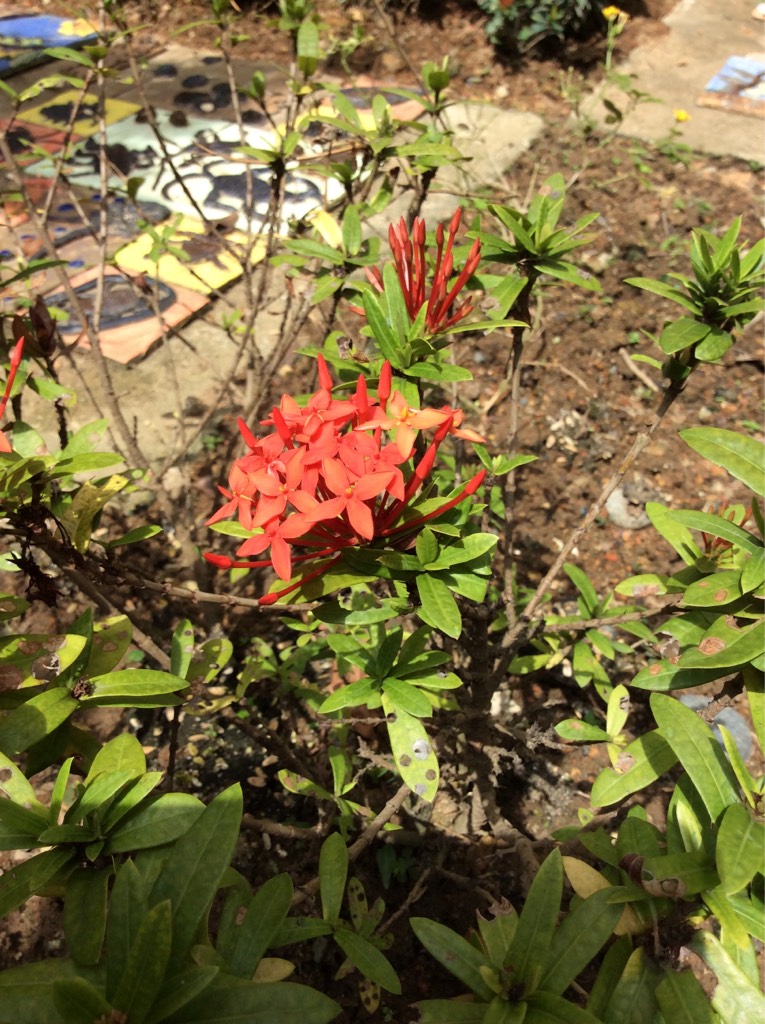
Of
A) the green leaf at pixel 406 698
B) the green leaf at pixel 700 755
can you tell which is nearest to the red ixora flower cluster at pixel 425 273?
the green leaf at pixel 406 698

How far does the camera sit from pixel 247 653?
2244 mm

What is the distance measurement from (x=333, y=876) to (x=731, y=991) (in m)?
0.61

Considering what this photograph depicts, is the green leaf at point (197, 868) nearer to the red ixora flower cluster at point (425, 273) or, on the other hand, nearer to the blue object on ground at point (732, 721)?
the red ixora flower cluster at point (425, 273)

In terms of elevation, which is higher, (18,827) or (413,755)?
(18,827)

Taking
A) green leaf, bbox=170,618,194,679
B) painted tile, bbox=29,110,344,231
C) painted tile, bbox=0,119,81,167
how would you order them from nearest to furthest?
green leaf, bbox=170,618,194,679 → painted tile, bbox=29,110,344,231 → painted tile, bbox=0,119,81,167

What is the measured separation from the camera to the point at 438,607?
3.62ft

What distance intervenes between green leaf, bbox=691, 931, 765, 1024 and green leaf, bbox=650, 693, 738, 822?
0.67ft

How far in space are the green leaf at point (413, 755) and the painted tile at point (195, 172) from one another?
316cm

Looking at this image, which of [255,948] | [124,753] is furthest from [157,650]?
[255,948]

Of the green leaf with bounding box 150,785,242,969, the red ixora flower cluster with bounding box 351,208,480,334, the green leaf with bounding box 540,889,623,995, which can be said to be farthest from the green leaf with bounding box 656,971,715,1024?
the red ixora flower cluster with bounding box 351,208,480,334

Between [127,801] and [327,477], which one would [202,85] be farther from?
→ [127,801]

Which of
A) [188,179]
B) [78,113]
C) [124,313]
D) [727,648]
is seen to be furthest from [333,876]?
[78,113]

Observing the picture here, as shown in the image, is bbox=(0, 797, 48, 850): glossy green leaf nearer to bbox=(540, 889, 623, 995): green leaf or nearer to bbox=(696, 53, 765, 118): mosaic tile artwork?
bbox=(540, 889, 623, 995): green leaf

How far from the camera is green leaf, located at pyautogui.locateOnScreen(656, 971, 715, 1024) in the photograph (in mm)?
983
